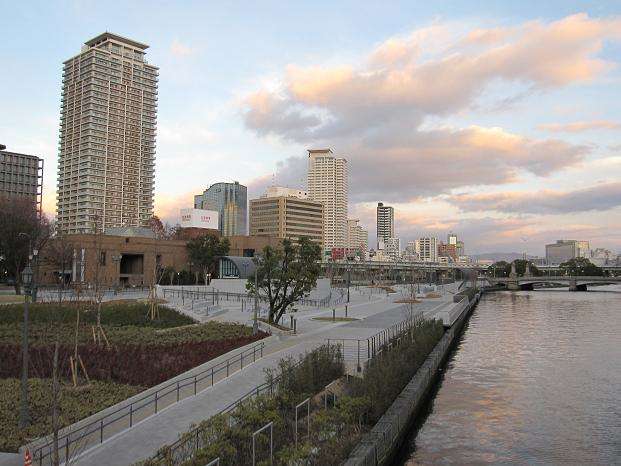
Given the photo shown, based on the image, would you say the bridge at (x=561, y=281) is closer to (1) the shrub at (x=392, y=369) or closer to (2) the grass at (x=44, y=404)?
(1) the shrub at (x=392, y=369)

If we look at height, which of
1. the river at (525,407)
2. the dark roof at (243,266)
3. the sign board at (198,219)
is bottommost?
the river at (525,407)

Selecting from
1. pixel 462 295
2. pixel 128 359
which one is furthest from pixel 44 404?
pixel 462 295

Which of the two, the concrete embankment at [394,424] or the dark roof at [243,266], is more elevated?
the dark roof at [243,266]

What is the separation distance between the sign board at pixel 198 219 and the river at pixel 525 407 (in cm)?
8790

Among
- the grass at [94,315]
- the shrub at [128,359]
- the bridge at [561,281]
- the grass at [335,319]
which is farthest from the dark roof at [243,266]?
the bridge at [561,281]

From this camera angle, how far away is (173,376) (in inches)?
957

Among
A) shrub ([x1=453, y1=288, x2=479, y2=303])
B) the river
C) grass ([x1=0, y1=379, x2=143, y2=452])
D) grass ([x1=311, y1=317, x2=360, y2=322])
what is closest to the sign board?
shrub ([x1=453, y1=288, x2=479, y2=303])

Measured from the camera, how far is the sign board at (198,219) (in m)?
128

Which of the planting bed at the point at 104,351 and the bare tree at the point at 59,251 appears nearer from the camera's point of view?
the planting bed at the point at 104,351

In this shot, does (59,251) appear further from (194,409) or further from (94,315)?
(194,409)

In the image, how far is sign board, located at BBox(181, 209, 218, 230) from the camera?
128m

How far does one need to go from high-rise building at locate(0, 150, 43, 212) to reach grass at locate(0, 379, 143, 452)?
180 metres

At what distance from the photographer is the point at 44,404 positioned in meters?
19.2

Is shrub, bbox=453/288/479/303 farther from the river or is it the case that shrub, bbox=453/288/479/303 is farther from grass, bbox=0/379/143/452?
grass, bbox=0/379/143/452
